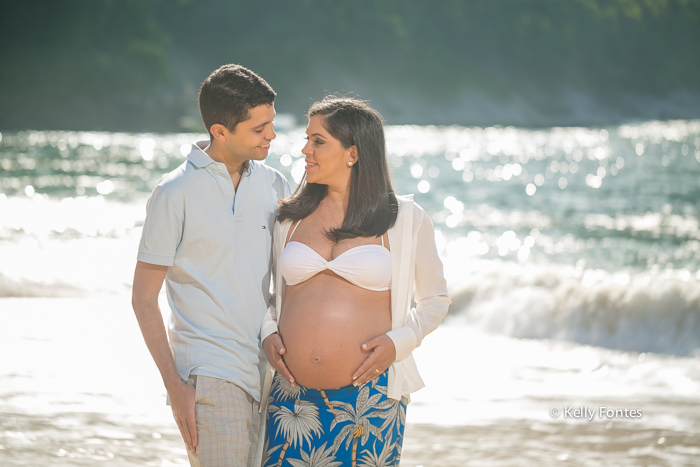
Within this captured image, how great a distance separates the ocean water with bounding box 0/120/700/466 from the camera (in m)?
4.96

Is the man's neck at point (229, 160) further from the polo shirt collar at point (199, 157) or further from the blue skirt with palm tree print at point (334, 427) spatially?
the blue skirt with palm tree print at point (334, 427)

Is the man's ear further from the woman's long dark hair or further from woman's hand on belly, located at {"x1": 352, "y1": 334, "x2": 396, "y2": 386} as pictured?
woman's hand on belly, located at {"x1": 352, "y1": 334, "x2": 396, "y2": 386}

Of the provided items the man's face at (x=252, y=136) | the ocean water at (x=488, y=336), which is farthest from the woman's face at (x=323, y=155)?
the ocean water at (x=488, y=336)

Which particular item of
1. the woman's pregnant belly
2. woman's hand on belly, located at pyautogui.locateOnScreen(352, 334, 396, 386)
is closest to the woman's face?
the woman's pregnant belly

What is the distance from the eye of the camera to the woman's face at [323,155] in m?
2.77

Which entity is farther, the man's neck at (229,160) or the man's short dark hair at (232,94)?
the man's neck at (229,160)

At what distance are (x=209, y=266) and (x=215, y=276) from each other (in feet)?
0.14

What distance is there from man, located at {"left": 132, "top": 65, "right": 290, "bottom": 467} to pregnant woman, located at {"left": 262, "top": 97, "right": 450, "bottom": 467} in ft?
0.35

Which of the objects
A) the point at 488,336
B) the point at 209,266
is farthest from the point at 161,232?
the point at 488,336

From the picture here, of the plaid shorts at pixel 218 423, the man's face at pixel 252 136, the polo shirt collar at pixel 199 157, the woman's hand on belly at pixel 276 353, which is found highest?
the man's face at pixel 252 136

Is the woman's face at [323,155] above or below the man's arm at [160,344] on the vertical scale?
above

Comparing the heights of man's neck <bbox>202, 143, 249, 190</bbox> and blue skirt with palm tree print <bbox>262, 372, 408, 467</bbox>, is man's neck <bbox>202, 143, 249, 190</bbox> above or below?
above

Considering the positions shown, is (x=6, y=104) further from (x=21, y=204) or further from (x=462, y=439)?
(x=462, y=439)

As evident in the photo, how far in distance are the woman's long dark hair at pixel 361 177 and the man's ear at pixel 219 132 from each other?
0.35 m
